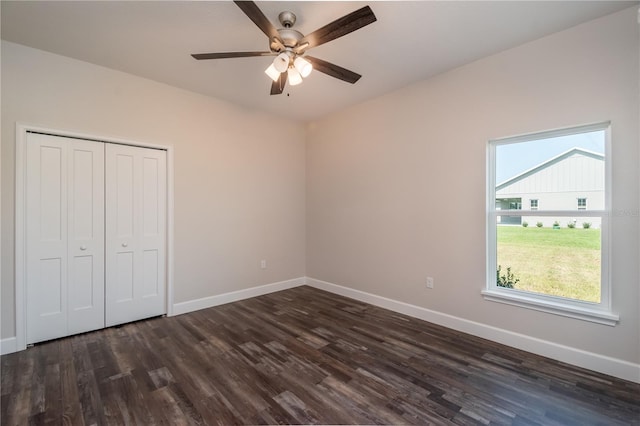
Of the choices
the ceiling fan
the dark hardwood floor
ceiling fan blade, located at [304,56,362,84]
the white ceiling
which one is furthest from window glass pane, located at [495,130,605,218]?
the ceiling fan

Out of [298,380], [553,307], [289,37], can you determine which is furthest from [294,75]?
[553,307]

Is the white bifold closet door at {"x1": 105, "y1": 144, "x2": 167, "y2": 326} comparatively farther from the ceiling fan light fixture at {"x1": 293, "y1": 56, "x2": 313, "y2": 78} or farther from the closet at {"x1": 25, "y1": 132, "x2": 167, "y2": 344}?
the ceiling fan light fixture at {"x1": 293, "y1": 56, "x2": 313, "y2": 78}

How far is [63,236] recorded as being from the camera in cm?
290

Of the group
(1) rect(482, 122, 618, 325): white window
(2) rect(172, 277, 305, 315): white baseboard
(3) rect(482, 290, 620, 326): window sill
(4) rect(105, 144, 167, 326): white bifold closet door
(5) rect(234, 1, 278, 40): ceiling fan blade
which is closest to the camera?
(5) rect(234, 1, 278, 40): ceiling fan blade

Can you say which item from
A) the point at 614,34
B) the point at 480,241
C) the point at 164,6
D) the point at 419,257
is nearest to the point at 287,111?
the point at 164,6

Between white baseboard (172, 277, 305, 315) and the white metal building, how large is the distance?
3.27 meters

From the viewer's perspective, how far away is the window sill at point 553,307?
226cm

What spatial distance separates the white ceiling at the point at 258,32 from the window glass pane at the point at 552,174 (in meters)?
0.99

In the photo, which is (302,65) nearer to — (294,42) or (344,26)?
(294,42)

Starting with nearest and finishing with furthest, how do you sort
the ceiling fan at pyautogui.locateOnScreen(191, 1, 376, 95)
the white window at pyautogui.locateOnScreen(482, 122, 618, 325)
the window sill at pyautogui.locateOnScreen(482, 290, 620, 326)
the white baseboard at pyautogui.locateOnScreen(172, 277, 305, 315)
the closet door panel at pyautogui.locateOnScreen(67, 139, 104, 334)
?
the ceiling fan at pyautogui.locateOnScreen(191, 1, 376, 95)
the window sill at pyautogui.locateOnScreen(482, 290, 620, 326)
the white window at pyautogui.locateOnScreen(482, 122, 618, 325)
the closet door panel at pyautogui.locateOnScreen(67, 139, 104, 334)
the white baseboard at pyautogui.locateOnScreen(172, 277, 305, 315)

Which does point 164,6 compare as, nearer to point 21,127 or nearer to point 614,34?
point 21,127

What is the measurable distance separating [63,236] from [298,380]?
2810 millimetres

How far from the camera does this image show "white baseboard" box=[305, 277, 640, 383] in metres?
2.21

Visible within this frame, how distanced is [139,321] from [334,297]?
257 centimetres
